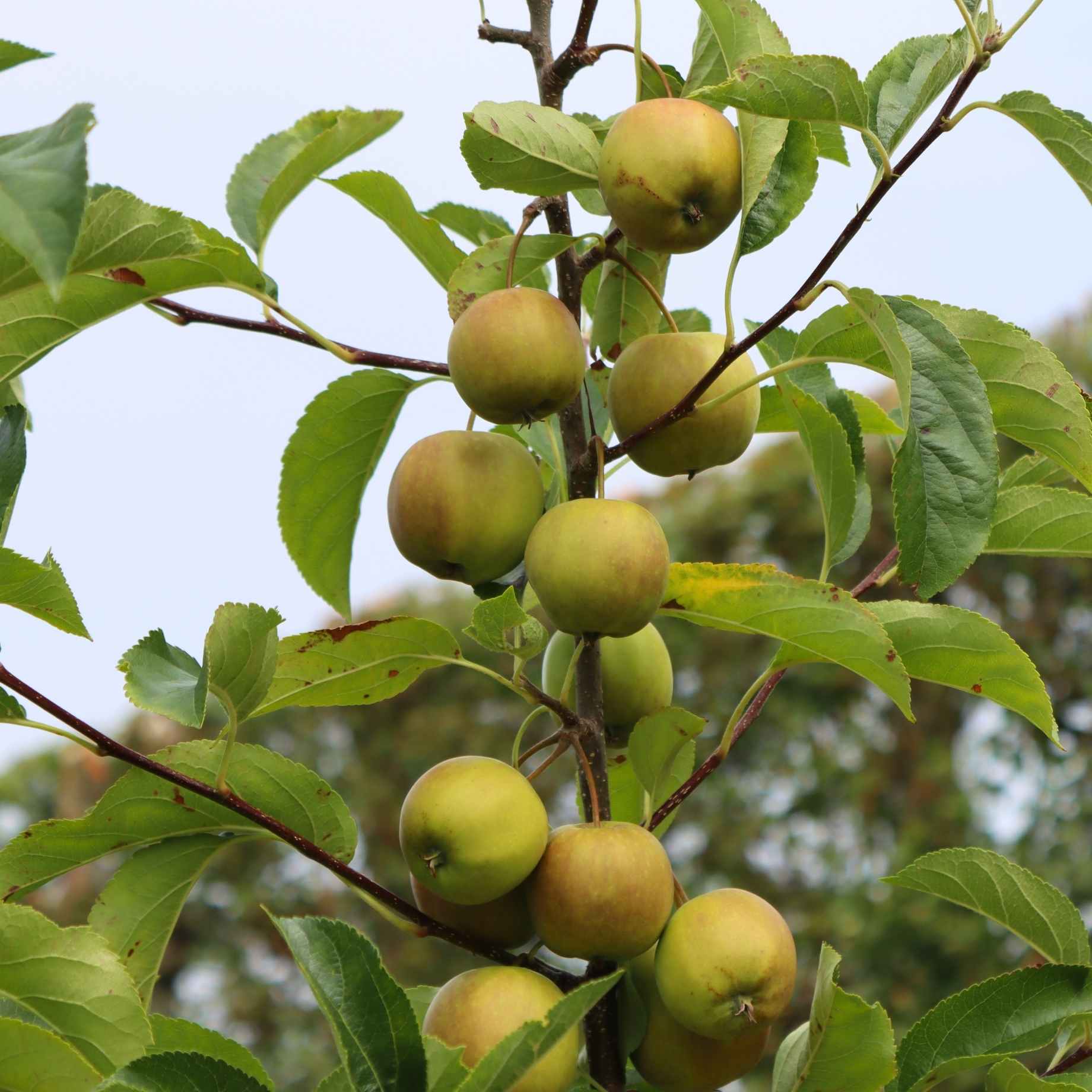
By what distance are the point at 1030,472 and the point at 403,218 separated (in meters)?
0.69

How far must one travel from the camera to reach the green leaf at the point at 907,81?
0.96 meters

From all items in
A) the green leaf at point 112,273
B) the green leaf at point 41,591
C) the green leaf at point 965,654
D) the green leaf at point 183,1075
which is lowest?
the green leaf at point 183,1075

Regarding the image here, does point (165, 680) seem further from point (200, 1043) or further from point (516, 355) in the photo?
point (516, 355)

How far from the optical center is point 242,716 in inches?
39.0

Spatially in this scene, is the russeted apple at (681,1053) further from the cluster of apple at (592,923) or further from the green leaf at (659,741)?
the green leaf at (659,741)

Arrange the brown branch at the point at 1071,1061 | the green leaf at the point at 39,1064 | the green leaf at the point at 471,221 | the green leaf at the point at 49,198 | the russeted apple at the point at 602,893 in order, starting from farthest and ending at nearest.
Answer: the green leaf at the point at 471,221
the brown branch at the point at 1071,1061
the russeted apple at the point at 602,893
the green leaf at the point at 39,1064
the green leaf at the point at 49,198

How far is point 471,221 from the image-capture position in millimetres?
1324

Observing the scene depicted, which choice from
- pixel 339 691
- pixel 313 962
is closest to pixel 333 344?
pixel 339 691

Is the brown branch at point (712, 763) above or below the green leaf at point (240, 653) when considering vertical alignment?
below

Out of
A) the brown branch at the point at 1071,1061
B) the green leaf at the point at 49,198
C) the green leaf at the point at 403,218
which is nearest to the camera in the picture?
the green leaf at the point at 49,198

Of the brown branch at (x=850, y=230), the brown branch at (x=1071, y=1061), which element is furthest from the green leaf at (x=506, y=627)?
the brown branch at (x=1071, y=1061)

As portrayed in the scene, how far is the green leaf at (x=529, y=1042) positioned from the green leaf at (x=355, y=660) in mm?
375

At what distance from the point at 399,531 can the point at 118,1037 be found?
0.47m

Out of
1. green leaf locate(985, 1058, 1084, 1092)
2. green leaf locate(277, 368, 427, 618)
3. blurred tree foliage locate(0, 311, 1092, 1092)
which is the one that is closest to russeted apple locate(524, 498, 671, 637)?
green leaf locate(277, 368, 427, 618)
